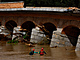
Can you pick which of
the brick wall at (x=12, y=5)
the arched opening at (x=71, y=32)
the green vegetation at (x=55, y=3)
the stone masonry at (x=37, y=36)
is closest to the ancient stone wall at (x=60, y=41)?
the arched opening at (x=71, y=32)

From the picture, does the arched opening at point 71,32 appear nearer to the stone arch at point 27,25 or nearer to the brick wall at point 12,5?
the stone arch at point 27,25

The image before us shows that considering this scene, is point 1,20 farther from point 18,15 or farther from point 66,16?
point 66,16

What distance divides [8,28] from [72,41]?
980cm

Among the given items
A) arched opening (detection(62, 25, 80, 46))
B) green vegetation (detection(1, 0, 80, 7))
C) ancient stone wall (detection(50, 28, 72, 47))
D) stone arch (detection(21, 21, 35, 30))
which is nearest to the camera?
ancient stone wall (detection(50, 28, 72, 47))

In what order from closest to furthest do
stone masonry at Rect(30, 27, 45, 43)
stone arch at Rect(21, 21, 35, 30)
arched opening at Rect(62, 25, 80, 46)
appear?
arched opening at Rect(62, 25, 80, 46), stone masonry at Rect(30, 27, 45, 43), stone arch at Rect(21, 21, 35, 30)

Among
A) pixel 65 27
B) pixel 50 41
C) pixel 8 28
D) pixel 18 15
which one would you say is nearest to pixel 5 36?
pixel 8 28

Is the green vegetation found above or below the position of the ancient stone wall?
above

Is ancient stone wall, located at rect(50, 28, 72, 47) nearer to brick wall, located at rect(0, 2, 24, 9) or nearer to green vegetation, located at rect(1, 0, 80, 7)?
green vegetation, located at rect(1, 0, 80, 7)

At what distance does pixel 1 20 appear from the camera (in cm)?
2453

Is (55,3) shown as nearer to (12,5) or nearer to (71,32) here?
(12,5)

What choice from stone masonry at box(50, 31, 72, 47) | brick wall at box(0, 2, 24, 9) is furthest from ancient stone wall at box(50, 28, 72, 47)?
brick wall at box(0, 2, 24, 9)

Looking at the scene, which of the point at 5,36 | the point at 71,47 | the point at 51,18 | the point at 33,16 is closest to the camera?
the point at 71,47

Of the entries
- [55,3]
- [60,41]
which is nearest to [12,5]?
[55,3]

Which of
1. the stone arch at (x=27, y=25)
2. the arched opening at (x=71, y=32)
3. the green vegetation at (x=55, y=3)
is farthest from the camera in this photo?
the stone arch at (x=27, y=25)
